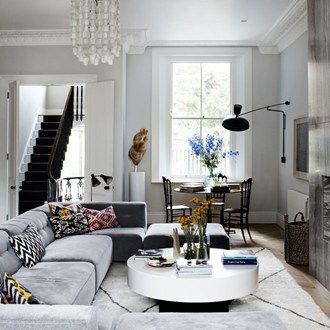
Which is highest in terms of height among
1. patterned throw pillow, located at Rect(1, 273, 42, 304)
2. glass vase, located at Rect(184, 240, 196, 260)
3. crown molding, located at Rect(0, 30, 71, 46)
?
crown molding, located at Rect(0, 30, 71, 46)

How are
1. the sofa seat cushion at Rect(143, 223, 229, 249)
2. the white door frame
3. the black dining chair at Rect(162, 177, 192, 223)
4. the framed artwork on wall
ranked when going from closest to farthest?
the sofa seat cushion at Rect(143, 223, 229, 249) < the framed artwork on wall < the black dining chair at Rect(162, 177, 192, 223) < the white door frame

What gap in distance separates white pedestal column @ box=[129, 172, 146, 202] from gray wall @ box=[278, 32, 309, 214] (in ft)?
7.85

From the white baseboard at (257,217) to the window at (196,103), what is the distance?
0.80 meters

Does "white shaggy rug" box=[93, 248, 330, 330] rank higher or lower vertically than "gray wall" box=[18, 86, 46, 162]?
lower

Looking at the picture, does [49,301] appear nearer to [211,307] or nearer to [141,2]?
[211,307]

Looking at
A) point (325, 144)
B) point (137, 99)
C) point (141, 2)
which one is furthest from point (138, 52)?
point (325, 144)

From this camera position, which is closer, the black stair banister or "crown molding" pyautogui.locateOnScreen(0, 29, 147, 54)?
"crown molding" pyautogui.locateOnScreen(0, 29, 147, 54)

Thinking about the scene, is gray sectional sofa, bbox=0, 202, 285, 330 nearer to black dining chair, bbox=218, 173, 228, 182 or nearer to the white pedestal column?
the white pedestal column

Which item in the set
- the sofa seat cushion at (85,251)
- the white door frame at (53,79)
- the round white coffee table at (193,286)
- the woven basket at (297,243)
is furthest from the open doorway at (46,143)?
the round white coffee table at (193,286)

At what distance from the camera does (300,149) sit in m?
6.69

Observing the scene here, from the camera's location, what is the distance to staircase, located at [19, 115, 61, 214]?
8961 mm

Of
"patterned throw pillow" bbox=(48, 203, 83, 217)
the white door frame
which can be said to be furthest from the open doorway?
"patterned throw pillow" bbox=(48, 203, 83, 217)

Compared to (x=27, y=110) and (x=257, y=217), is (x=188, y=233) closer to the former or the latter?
(x=257, y=217)

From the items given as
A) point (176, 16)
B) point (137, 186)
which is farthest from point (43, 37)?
point (137, 186)
